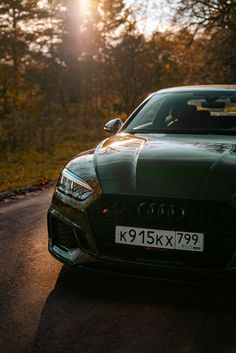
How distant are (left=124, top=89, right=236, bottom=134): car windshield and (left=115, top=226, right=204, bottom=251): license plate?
5.22 feet

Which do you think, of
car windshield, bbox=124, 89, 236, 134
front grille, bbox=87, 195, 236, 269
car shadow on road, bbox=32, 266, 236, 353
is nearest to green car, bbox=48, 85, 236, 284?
front grille, bbox=87, 195, 236, 269

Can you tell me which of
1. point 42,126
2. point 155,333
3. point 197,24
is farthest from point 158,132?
point 197,24

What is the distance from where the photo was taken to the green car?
3.48 m

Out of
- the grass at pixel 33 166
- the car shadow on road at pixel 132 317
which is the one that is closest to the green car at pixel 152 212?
the car shadow on road at pixel 132 317

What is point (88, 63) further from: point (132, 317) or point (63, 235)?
point (132, 317)

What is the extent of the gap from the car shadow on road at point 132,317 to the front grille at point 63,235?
327mm

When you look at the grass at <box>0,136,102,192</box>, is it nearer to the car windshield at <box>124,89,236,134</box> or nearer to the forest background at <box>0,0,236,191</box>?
the forest background at <box>0,0,236,191</box>

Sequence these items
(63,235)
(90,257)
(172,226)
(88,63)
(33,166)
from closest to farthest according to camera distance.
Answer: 1. (172,226)
2. (90,257)
3. (63,235)
4. (33,166)
5. (88,63)

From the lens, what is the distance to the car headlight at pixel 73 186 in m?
3.84

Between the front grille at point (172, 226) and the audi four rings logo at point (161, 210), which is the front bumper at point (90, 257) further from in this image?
the audi four rings logo at point (161, 210)

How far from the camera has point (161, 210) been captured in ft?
11.6

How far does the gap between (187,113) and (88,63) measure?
26985 mm

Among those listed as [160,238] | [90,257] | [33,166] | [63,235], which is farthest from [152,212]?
[33,166]

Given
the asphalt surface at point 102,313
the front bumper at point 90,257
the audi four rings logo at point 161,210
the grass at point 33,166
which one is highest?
→ the audi four rings logo at point 161,210
